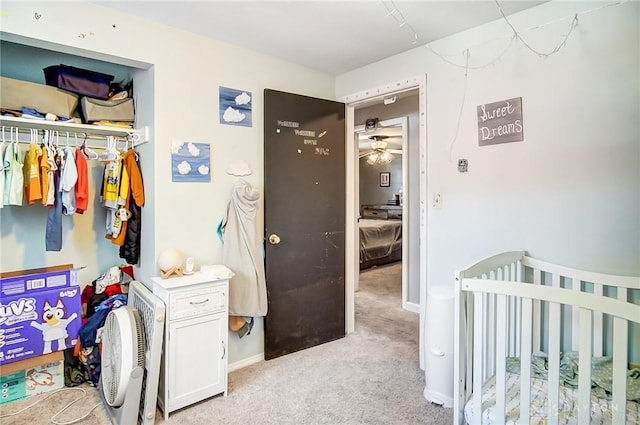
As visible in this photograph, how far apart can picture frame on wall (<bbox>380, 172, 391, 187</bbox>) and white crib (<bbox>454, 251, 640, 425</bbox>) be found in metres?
7.52

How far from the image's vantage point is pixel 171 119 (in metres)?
2.28

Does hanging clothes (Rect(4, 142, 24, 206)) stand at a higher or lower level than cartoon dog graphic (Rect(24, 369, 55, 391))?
higher

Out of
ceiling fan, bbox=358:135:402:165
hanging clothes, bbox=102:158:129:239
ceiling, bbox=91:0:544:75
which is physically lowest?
hanging clothes, bbox=102:158:129:239

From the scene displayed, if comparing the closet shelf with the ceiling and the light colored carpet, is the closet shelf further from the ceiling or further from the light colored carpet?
the light colored carpet

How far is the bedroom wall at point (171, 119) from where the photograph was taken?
2016 mm

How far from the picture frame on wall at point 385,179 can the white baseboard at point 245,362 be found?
740 centimetres

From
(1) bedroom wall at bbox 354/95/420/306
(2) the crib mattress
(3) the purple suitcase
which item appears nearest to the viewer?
(2) the crib mattress

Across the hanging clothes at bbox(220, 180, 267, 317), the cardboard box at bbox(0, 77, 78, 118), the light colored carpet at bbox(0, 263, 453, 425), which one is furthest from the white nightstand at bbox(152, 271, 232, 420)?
the cardboard box at bbox(0, 77, 78, 118)

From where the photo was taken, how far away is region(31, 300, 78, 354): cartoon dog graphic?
2172mm

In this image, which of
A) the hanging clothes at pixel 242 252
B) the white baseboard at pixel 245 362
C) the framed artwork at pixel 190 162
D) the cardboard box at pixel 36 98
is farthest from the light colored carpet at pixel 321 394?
the cardboard box at pixel 36 98

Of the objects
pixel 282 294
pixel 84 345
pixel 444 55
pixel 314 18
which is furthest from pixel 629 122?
pixel 84 345

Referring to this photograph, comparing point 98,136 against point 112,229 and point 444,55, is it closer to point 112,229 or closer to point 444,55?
point 112,229

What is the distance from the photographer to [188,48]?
7.69 ft

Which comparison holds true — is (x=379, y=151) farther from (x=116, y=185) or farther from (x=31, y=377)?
(x=31, y=377)
